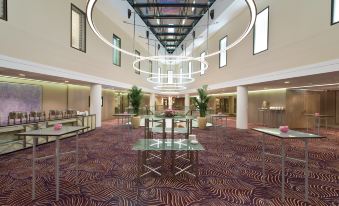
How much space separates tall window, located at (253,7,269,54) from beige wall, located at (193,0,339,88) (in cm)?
26

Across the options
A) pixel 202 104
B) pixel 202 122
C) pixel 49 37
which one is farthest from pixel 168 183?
pixel 202 122

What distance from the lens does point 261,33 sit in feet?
29.1

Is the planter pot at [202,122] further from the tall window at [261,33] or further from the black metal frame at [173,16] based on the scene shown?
the black metal frame at [173,16]

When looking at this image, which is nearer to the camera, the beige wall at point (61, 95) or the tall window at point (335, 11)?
the tall window at point (335, 11)

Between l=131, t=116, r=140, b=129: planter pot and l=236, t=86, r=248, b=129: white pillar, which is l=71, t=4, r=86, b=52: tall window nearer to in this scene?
l=131, t=116, r=140, b=129: planter pot

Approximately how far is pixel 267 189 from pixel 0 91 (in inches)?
347

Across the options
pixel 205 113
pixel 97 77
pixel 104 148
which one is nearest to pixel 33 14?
pixel 97 77

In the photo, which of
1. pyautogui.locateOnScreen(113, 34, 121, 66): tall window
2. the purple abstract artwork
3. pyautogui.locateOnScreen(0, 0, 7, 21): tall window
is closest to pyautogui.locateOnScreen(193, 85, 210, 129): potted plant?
pyautogui.locateOnScreen(113, 34, 121, 66): tall window

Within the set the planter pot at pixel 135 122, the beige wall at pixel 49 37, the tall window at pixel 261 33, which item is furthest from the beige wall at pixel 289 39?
the beige wall at pixel 49 37

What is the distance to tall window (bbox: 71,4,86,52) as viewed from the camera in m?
8.27

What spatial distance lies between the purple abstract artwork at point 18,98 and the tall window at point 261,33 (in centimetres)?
1077

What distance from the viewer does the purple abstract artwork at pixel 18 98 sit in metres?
6.60

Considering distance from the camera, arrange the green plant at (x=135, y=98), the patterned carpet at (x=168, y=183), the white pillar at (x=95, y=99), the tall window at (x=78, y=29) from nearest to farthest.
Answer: the patterned carpet at (x=168, y=183) < the tall window at (x=78, y=29) < the white pillar at (x=95, y=99) < the green plant at (x=135, y=98)

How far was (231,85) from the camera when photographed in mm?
11281
